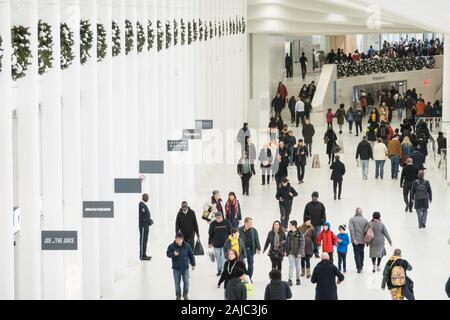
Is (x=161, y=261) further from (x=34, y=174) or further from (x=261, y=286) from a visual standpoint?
(x=34, y=174)

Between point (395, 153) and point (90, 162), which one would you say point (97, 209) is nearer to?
point (90, 162)

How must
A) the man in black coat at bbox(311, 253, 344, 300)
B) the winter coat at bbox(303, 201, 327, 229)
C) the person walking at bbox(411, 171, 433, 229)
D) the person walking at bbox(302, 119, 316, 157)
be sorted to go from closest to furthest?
the man in black coat at bbox(311, 253, 344, 300), the winter coat at bbox(303, 201, 327, 229), the person walking at bbox(411, 171, 433, 229), the person walking at bbox(302, 119, 316, 157)

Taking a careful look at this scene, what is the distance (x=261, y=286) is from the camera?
56.2 feet

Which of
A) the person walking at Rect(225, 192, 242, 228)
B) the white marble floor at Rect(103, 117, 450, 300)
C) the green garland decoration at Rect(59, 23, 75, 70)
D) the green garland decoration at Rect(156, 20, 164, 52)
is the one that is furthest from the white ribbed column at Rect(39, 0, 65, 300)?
the green garland decoration at Rect(156, 20, 164, 52)

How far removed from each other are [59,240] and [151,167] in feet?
19.9

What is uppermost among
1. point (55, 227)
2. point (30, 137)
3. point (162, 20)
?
point (162, 20)

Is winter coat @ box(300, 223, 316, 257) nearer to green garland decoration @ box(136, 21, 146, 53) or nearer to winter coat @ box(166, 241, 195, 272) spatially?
winter coat @ box(166, 241, 195, 272)

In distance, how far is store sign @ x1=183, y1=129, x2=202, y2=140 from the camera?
24938mm

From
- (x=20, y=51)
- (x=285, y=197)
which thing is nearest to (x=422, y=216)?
(x=285, y=197)

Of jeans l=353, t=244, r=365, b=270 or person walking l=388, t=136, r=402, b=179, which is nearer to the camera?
jeans l=353, t=244, r=365, b=270

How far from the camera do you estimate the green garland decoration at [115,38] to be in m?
17.5

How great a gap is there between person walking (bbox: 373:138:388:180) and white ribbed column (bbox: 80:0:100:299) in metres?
13.7
